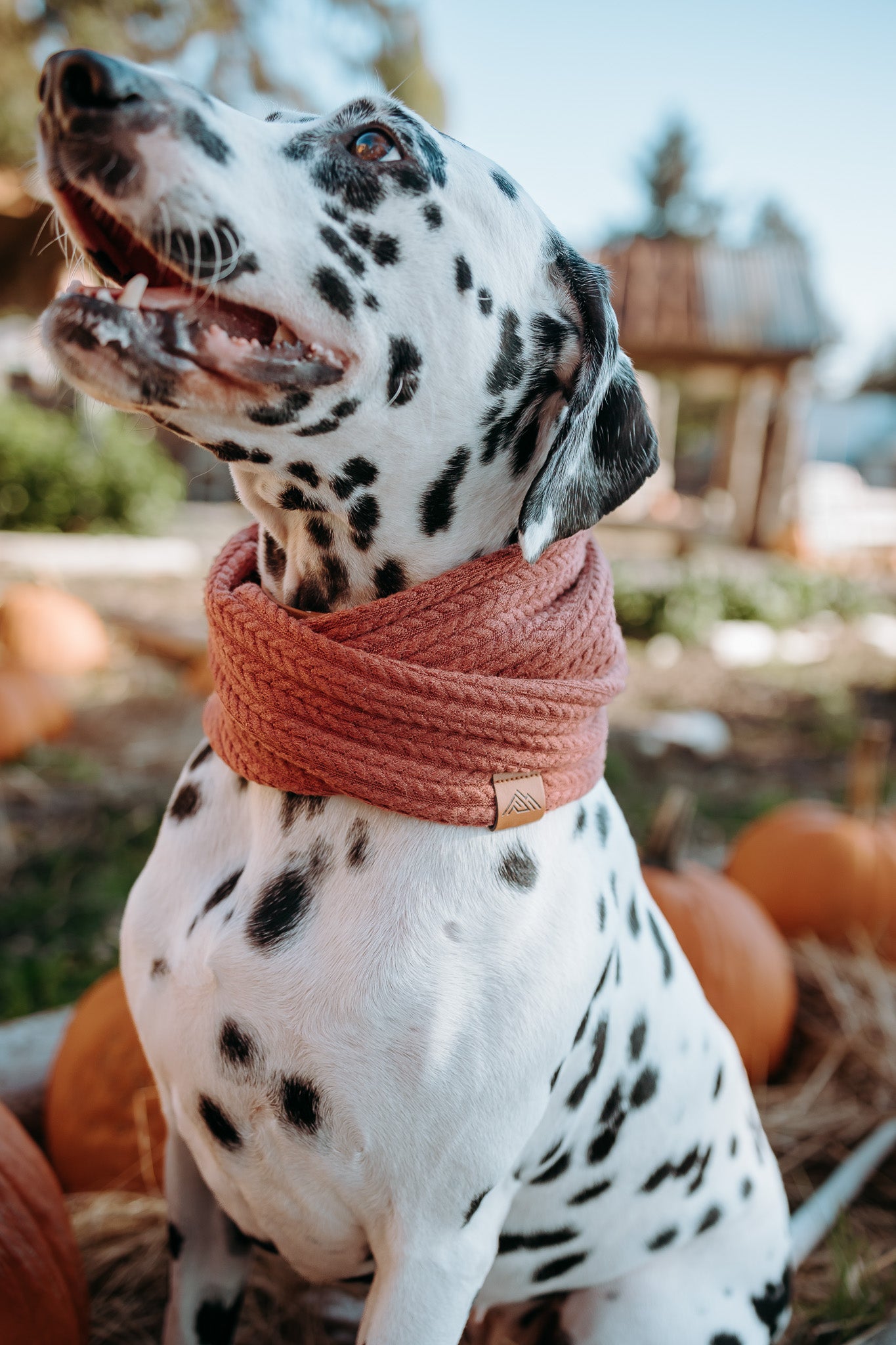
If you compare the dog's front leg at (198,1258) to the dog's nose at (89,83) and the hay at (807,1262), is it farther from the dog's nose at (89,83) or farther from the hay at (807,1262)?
the dog's nose at (89,83)

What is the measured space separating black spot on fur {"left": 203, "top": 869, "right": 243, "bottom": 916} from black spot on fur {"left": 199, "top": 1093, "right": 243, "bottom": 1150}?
12.4 inches

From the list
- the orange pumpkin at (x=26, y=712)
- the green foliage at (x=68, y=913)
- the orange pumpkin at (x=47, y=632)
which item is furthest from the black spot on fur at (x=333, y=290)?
the orange pumpkin at (x=47, y=632)

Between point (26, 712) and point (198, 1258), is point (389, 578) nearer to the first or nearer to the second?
point (198, 1258)

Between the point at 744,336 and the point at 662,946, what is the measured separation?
14.9 metres

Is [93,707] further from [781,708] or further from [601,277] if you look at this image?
[601,277]

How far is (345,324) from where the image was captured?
1.51 metres

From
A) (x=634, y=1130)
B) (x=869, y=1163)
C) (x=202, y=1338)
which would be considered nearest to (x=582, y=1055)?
(x=634, y=1130)

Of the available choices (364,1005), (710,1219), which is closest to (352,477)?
(364,1005)

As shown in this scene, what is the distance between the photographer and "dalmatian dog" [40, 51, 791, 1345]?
4.72 ft

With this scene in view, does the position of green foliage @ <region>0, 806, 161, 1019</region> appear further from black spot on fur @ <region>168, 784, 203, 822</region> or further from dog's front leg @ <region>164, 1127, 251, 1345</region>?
black spot on fur @ <region>168, 784, 203, 822</region>

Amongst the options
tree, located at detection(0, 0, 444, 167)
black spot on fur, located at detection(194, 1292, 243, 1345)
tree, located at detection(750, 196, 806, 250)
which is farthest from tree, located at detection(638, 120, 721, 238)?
black spot on fur, located at detection(194, 1292, 243, 1345)

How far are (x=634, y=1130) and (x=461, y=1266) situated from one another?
48 cm

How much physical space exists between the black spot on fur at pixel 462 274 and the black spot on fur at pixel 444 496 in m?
0.27

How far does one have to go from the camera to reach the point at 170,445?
78.6ft
